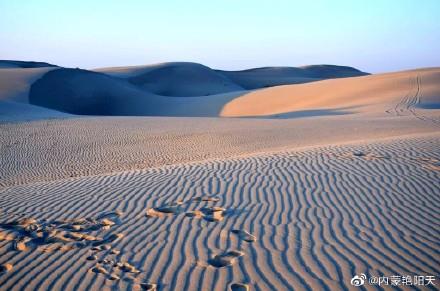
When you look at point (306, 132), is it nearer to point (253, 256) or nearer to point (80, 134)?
point (80, 134)

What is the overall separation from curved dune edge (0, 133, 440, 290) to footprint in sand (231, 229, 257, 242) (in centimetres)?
9

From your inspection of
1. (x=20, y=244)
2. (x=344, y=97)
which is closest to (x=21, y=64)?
(x=344, y=97)

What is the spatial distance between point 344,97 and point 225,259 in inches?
1181

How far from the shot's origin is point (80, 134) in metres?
17.9

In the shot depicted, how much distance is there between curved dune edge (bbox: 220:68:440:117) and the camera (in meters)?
27.2

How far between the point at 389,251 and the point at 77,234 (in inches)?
147

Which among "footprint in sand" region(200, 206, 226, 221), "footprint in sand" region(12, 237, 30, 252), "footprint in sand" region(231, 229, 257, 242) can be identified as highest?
"footprint in sand" region(231, 229, 257, 242)

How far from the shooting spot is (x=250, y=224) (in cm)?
564

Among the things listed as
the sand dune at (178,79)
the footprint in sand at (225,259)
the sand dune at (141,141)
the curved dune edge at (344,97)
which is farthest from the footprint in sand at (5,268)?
the sand dune at (178,79)

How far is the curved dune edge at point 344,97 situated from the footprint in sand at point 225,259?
806 inches

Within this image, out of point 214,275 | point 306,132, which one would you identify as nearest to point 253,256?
point 214,275

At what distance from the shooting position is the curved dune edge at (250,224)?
4.30 m

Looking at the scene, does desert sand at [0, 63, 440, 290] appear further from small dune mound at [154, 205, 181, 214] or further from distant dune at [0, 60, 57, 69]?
distant dune at [0, 60, 57, 69]

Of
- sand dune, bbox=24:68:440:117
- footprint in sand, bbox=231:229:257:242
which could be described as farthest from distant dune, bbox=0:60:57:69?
footprint in sand, bbox=231:229:257:242
